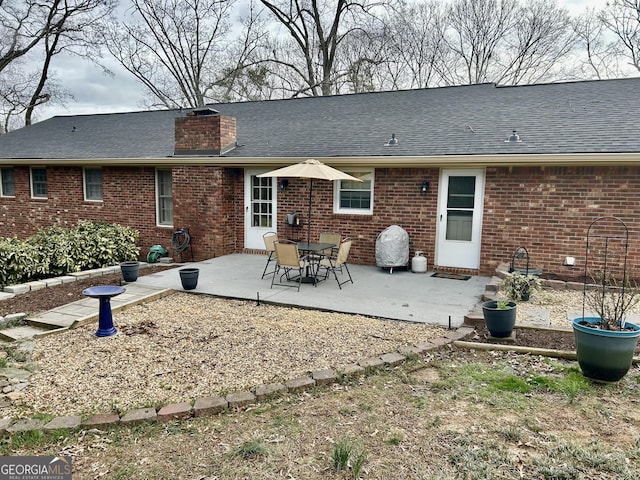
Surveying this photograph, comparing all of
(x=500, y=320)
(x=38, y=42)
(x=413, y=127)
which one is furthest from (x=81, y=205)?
(x=38, y=42)

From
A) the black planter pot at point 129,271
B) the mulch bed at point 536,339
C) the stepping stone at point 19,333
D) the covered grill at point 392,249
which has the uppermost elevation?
the covered grill at point 392,249

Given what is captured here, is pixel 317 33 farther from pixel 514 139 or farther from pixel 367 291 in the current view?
pixel 367 291

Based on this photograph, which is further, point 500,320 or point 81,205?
point 81,205

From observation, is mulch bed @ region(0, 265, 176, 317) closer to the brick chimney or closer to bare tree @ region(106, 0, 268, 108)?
the brick chimney

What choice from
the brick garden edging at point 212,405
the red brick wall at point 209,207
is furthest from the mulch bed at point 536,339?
the red brick wall at point 209,207

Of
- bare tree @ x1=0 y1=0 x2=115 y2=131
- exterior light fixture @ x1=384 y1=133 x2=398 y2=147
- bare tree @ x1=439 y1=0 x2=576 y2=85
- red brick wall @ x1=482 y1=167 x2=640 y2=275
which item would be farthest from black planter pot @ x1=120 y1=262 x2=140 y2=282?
bare tree @ x1=0 y1=0 x2=115 y2=131

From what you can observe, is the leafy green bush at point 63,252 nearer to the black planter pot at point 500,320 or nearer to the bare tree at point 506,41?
the black planter pot at point 500,320

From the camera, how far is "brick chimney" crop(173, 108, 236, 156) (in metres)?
10.3

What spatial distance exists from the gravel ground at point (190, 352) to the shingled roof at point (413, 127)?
4.25m

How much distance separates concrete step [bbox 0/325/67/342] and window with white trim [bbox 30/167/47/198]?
8974 mm

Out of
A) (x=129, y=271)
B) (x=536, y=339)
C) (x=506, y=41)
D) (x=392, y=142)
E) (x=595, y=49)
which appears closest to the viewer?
(x=536, y=339)

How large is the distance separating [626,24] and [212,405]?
2408cm

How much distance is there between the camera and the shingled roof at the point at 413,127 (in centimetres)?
781

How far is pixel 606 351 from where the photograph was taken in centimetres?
359
